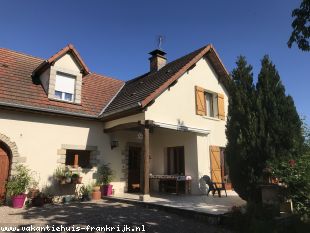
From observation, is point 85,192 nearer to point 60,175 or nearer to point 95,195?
point 95,195

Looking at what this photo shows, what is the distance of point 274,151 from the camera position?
771 cm

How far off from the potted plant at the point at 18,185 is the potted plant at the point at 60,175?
2.99 ft

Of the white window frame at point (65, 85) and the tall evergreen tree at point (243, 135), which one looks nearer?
the tall evergreen tree at point (243, 135)

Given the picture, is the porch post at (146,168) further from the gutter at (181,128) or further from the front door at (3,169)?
the front door at (3,169)

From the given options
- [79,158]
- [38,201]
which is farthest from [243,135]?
[38,201]

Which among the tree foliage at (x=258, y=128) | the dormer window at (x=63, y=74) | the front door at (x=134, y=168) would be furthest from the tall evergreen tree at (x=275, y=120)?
the dormer window at (x=63, y=74)

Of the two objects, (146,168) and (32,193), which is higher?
(146,168)

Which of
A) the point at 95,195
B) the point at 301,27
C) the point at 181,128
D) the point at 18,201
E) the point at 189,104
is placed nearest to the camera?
the point at 301,27

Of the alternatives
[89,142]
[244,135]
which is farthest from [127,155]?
[244,135]

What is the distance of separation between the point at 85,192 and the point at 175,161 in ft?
14.2

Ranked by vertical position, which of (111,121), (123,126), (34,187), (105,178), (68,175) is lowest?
(34,187)

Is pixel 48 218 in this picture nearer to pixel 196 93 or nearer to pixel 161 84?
pixel 161 84

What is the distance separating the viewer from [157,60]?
14.6 m

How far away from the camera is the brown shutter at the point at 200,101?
39.8 ft
